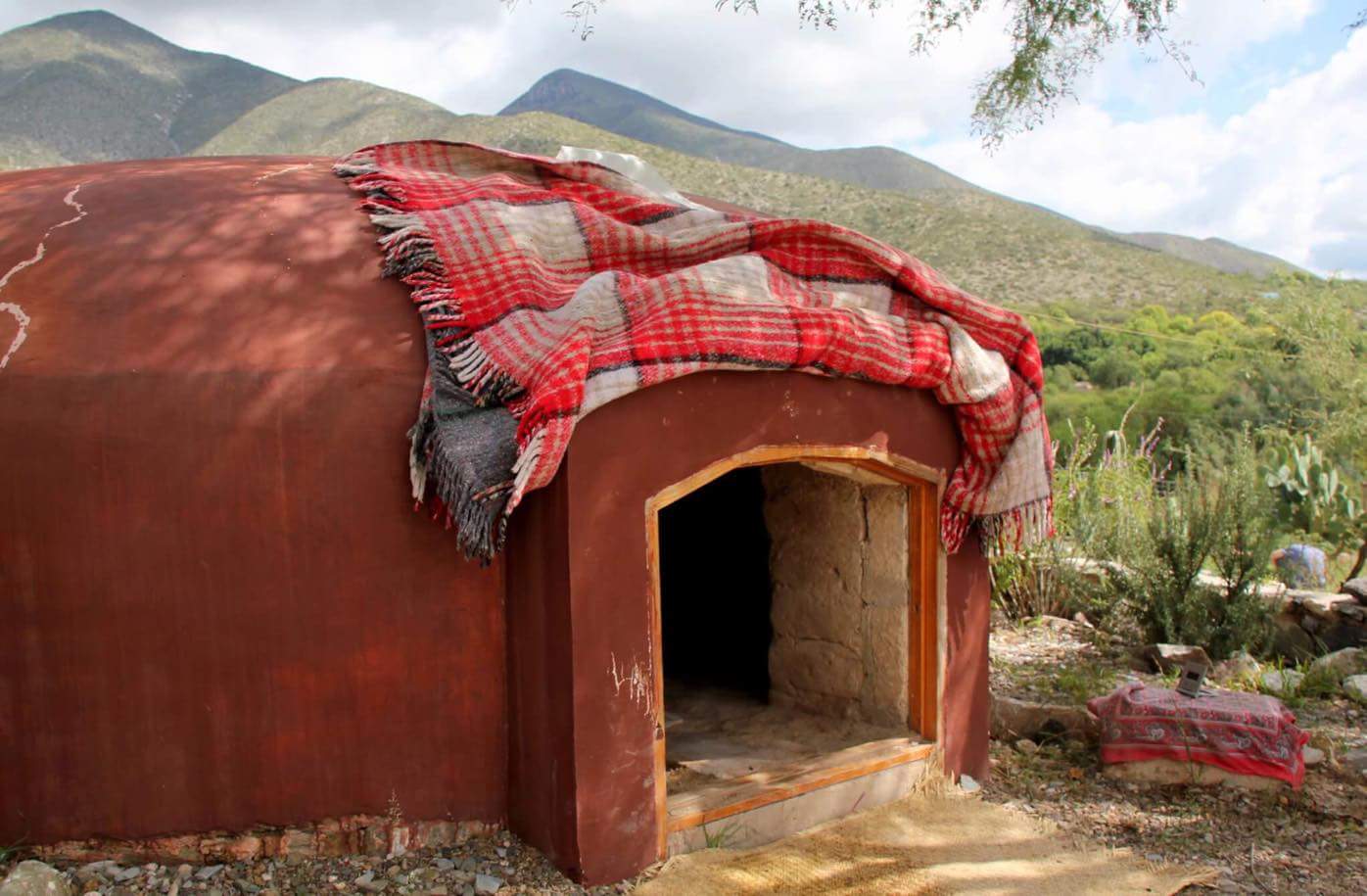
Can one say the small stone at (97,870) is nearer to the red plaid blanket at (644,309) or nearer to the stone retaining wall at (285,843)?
the stone retaining wall at (285,843)

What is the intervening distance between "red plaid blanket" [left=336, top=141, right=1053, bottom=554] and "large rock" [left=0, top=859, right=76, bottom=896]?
155 centimetres

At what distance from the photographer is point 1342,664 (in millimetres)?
6141

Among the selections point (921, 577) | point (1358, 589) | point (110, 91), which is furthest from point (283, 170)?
point (110, 91)

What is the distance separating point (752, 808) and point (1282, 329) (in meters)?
16.0

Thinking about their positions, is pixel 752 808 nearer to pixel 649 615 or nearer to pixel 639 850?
pixel 639 850

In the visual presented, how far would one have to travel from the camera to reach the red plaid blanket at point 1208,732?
4531 millimetres

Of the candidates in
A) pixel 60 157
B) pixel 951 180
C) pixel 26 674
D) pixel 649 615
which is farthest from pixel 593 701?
pixel 951 180

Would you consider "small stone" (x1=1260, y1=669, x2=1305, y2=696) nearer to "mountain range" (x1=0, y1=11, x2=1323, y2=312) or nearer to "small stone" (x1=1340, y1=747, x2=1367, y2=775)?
"small stone" (x1=1340, y1=747, x2=1367, y2=775)

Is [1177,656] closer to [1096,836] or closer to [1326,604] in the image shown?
[1326,604]

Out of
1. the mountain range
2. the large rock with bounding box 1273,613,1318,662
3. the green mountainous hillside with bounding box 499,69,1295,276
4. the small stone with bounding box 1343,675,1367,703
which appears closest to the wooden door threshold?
the small stone with bounding box 1343,675,1367,703

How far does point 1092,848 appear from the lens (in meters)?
4.07

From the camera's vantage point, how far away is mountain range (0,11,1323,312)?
2569 centimetres

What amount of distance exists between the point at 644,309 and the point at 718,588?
305cm

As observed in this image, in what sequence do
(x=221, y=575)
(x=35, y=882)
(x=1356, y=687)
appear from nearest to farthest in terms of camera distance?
(x=35, y=882) → (x=221, y=575) → (x=1356, y=687)
